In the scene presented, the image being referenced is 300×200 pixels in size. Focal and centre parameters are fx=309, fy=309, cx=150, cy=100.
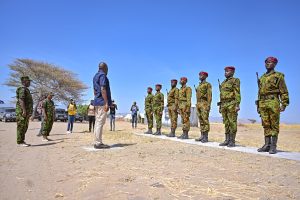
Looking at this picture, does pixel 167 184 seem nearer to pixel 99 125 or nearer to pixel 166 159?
pixel 166 159

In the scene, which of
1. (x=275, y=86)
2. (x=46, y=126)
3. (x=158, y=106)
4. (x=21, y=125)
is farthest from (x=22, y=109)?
(x=275, y=86)

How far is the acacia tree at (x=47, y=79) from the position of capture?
4578 centimetres

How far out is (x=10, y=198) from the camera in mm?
3676

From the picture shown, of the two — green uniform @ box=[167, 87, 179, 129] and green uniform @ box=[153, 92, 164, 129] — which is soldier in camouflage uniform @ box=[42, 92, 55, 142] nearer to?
green uniform @ box=[153, 92, 164, 129]

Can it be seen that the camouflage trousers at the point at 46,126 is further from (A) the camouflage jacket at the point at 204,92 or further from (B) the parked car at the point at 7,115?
(B) the parked car at the point at 7,115

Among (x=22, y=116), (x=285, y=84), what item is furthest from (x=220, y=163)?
(x=22, y=116)

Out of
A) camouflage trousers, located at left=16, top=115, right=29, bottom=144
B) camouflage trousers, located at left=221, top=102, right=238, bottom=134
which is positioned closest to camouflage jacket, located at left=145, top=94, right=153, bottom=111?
camouflage trousers, located at left=221, top=102, right=238, bottom=134

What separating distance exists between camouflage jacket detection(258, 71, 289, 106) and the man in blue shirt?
12.8 feet

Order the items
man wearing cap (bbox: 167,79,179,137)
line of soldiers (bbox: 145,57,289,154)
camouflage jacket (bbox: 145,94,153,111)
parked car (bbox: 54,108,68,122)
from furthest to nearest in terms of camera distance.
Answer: parked car (bbox: 54,108,68,122), camouflage jacket (bbox: 145,94,153,111), man wearing cap (bbox: 167,79,179,137), line of soldiers (bbox: 145,57,289,154)

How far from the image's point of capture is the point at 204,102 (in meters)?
9.91

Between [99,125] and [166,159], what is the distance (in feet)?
7.60

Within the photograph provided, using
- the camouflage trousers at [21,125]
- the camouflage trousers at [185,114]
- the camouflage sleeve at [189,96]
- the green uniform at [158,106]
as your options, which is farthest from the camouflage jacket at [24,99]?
the green uniform at [158,106]

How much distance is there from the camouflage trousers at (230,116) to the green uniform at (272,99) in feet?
3.43

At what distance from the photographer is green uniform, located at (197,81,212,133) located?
9.80 meters
